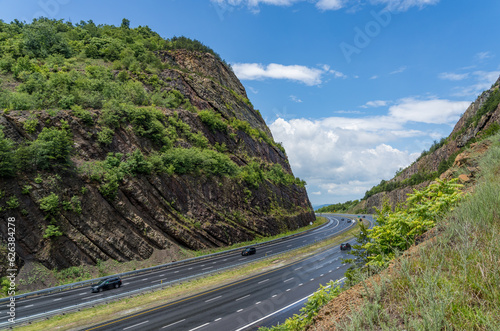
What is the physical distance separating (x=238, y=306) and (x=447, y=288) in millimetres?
17084

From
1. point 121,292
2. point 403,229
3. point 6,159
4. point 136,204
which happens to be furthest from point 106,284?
point 403,229

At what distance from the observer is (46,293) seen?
23.3 metres

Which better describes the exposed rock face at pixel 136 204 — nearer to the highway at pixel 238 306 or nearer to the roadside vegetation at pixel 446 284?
the highway at pixel 238 306

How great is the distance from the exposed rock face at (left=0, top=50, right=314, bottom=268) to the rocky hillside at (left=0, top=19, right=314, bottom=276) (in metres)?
0.12

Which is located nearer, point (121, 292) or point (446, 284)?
point (446, 284)

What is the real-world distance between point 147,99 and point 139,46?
22121 mm

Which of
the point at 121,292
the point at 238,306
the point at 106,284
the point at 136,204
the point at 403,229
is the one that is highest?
the point at 136,204

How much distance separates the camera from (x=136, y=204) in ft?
113

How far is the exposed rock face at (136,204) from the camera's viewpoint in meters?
26.9

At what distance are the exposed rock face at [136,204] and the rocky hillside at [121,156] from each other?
0.40 ft

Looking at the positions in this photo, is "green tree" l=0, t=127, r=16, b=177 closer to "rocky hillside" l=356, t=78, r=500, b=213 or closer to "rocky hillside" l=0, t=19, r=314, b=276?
"rocky hillside" l=0, t=19, r=314, b=276

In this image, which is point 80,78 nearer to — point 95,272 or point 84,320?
point 95,272

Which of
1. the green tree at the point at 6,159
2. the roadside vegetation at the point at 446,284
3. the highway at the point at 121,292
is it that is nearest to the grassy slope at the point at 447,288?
the roadside vegetation at the point at 446,284

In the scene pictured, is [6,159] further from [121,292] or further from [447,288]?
[447,288]
